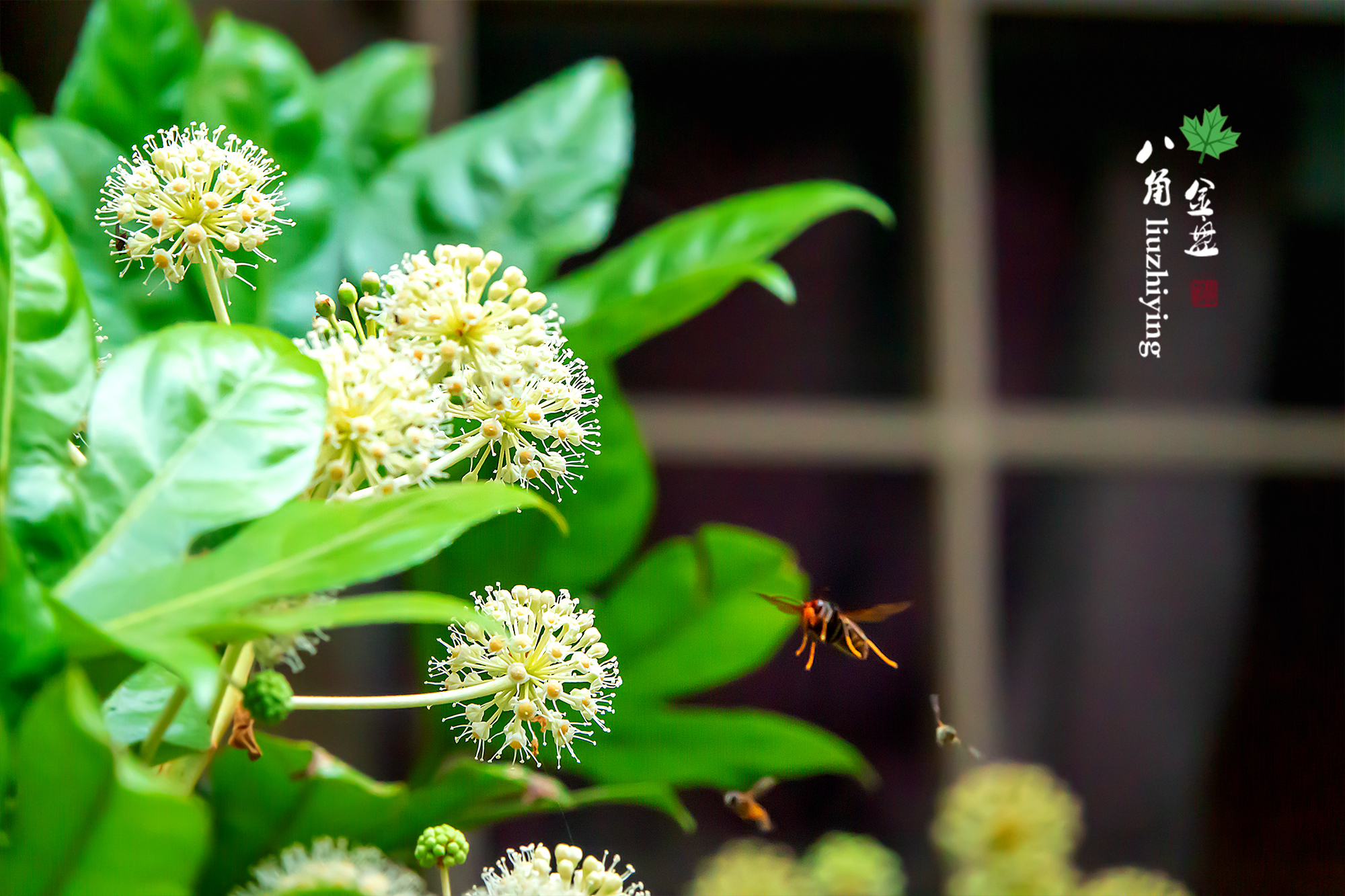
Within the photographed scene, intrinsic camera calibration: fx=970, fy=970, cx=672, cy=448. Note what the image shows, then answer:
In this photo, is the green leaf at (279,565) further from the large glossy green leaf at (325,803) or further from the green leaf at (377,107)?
the green leaf at (377,107)

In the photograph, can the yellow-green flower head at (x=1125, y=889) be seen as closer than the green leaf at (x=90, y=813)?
No

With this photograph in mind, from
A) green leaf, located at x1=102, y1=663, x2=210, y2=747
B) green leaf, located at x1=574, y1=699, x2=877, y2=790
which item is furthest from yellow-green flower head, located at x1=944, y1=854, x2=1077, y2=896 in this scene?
green leaf, located at x1=102, y1=663, x2=210, y2=747

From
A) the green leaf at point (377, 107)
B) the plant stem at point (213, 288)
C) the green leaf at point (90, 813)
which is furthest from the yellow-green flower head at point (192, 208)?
the green leaf at point (377, 107)

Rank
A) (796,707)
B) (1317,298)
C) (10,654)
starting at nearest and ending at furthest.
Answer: (10,654) → (796,707) → (1317,298)

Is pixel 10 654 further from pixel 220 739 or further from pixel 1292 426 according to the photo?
pixel 1292 426

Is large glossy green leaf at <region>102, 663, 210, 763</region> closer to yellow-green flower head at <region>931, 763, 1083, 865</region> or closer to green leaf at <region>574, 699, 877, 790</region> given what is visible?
green leaf at <region>574, 699, 877, 790</region>

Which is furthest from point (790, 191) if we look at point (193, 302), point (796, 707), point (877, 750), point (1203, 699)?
point (1203, 699)

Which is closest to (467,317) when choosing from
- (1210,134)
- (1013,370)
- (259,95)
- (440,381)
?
(440,381)
